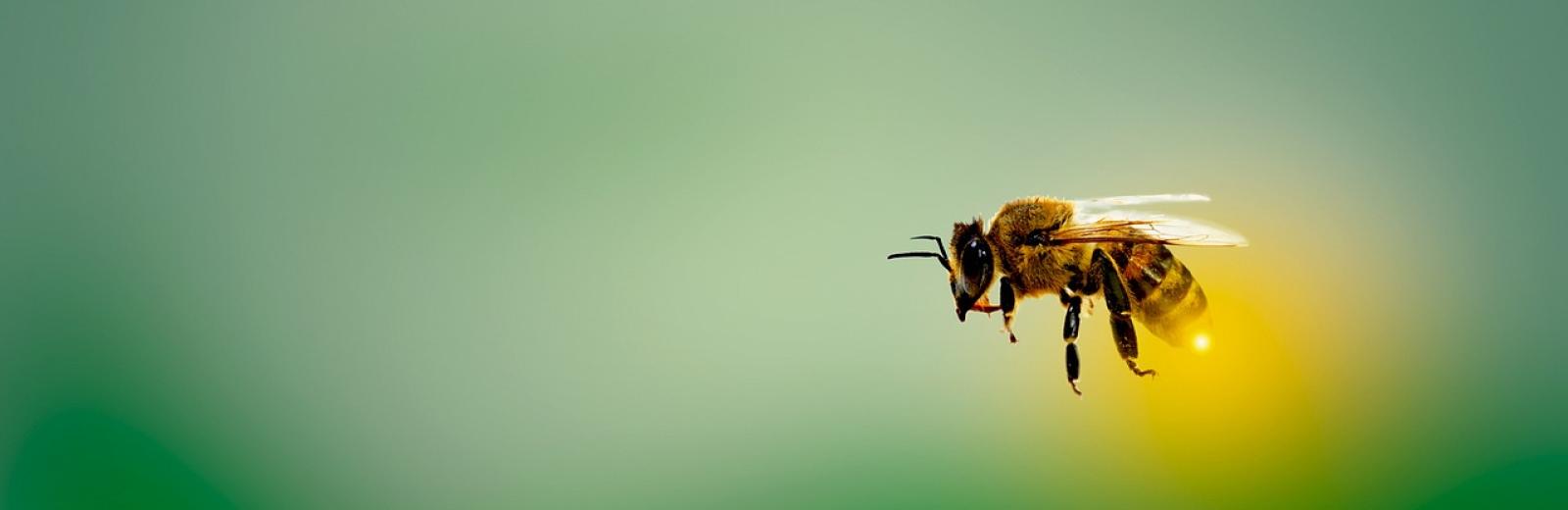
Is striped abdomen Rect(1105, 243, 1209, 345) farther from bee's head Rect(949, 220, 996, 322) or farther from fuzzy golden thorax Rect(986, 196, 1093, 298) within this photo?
bee's head Rect(949, 220, 996, 322)

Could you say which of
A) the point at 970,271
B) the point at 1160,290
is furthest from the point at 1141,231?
the point at 970,271

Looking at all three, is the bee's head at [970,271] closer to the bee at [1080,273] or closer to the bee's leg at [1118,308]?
the bee at [1080,273]

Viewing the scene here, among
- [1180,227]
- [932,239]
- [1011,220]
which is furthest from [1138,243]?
[932,239]

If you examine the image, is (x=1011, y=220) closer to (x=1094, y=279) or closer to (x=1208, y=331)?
(x=1094, y=279)

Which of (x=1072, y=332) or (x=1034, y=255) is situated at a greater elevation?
(x=1034, y=255)

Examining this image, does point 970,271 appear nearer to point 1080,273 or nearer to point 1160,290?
point 1080,273
